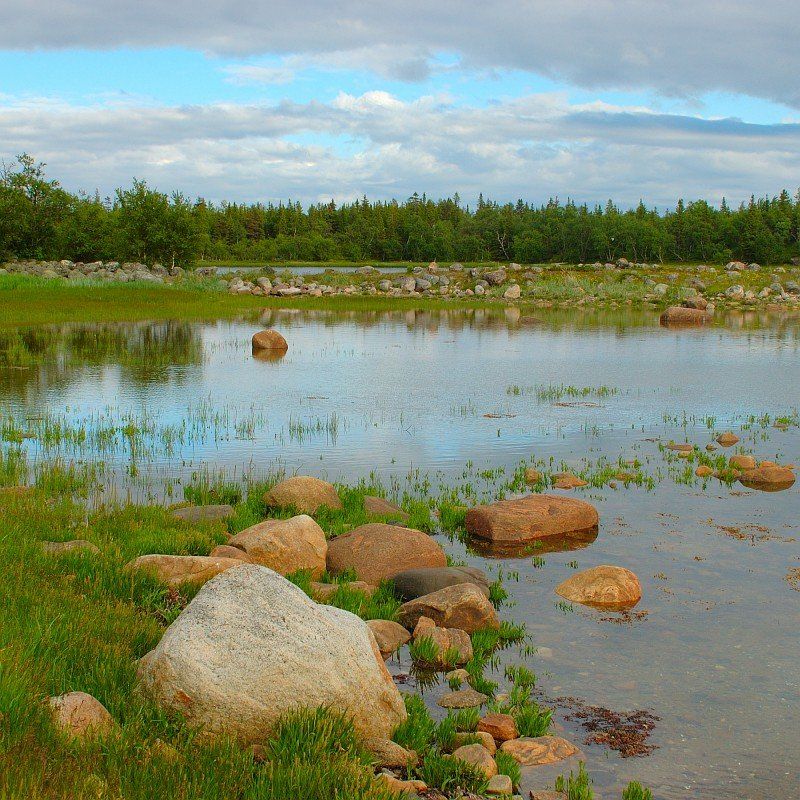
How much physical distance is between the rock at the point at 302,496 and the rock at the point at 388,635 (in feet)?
14.4

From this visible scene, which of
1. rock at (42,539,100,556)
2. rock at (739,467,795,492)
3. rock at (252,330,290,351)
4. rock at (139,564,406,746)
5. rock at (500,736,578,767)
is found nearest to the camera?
rock at (139,564,406,746)

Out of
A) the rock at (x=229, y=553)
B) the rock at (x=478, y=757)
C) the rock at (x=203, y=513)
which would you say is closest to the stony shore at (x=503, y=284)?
the rock at (x=203, y=513)

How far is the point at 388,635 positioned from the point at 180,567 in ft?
8.27

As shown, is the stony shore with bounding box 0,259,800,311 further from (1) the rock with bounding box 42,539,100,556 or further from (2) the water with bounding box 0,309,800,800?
(1) the rock with bounding box 42,539,100,556

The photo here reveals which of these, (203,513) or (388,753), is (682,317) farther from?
(388,753)

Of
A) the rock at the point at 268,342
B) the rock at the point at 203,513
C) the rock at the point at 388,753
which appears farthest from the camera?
the rock at the point at 268,342

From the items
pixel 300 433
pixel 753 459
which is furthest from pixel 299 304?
pixel 753 459

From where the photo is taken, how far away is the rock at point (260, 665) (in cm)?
686

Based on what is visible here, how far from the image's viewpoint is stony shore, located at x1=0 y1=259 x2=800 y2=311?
8288 centimetres

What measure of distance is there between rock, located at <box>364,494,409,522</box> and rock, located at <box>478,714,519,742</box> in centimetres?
625

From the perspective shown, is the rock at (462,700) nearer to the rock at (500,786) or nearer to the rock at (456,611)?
the rock at (500,786)

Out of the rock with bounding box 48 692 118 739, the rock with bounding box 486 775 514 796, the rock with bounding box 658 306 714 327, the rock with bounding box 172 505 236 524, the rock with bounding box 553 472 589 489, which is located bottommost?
the rock with bounding box 486 775 514 796

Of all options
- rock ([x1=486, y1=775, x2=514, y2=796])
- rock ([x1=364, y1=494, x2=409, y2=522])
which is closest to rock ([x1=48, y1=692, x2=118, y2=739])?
rock ([x1=486, y1=775, x2=514, y2=796])

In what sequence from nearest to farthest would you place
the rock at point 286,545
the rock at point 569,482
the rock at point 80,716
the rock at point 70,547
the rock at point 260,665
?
the rock at point 80,716
the rock at point 260,665
the rock at point 70,547
the rock at point 286,545
the rock at point 569,482
